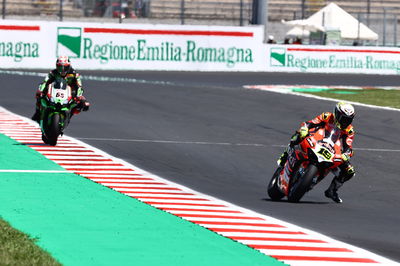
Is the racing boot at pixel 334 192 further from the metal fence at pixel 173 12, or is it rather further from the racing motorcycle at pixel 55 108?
the metal fence at pixel 173 12

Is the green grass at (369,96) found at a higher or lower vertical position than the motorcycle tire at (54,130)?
lower

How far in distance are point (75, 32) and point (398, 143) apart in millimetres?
25882

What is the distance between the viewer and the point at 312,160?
14.7 m

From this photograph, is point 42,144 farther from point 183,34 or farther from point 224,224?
point 183,34

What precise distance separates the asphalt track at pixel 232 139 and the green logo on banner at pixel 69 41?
279cm

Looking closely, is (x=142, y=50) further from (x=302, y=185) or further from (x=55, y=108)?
(x=302, y=185)

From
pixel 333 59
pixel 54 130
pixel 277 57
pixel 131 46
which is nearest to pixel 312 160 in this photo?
pixel 54 130

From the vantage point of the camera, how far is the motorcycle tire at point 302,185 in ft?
48.0

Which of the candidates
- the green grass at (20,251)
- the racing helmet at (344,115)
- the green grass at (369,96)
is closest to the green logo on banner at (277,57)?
the green grass at (369,96)

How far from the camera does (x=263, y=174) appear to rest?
741 inches

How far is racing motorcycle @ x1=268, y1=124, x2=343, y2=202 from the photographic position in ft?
48.0

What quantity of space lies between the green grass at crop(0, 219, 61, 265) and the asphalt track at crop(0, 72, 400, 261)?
315cm

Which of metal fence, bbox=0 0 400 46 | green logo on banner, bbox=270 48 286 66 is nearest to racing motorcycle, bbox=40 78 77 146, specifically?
metal fence, bbox=0 0 400 46

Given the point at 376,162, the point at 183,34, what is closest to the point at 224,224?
the point at 376,162
